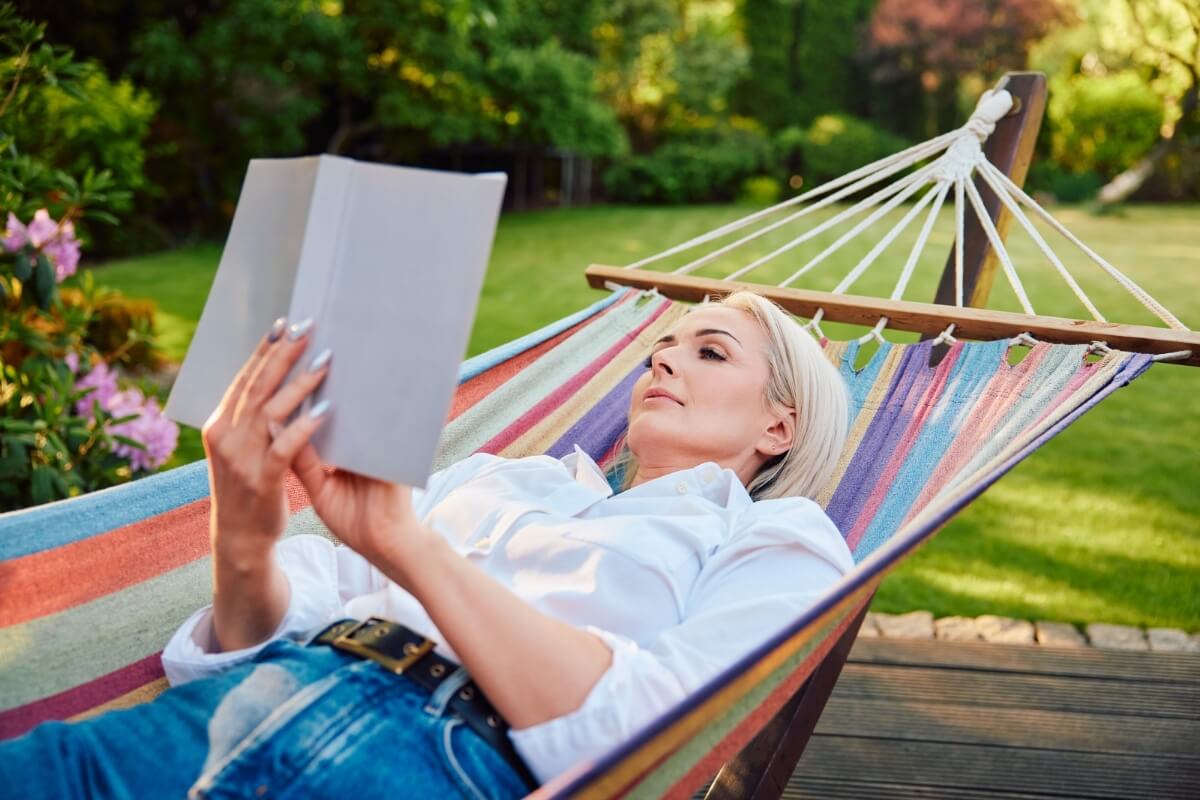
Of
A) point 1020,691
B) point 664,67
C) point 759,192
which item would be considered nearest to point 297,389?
point 1020,691

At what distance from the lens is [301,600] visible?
1326 mm

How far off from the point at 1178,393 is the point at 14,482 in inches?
198

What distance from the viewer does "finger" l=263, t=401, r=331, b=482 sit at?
96 cm

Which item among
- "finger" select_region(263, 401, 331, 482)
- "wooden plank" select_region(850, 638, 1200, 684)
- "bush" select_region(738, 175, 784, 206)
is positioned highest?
"finger" select_region(263, 401, 331, 482)

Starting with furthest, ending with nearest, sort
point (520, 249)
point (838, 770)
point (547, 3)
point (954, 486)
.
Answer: point (547, 3)
point (520, 249)
point (838, 770)
point (954, 486)

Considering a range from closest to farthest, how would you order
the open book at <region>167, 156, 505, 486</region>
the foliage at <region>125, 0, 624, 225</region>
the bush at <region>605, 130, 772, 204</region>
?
1. the open book at <region>167, 156, 505, 486</region>
2. the foliage at <region>125, 0, 624, 225</region>
3. the bush at <region>605, 130, 772, 204</region>

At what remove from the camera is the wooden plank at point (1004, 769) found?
1.94 meters

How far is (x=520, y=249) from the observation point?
9688mm

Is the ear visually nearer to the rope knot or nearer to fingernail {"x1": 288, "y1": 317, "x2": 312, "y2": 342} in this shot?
fingernail {"x1": 288, "y1": 317, "x2": 312, "y2": 342}

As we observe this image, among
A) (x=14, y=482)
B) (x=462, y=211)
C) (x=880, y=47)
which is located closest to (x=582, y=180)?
(x=880, y=47)

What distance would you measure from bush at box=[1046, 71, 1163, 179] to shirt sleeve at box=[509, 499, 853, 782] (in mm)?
15083

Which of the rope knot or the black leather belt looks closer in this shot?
the black leather belt

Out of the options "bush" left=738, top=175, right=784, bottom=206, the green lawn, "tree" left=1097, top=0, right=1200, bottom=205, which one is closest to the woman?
the green lawn

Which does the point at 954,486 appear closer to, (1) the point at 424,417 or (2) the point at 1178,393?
(1) the point at 424,417
